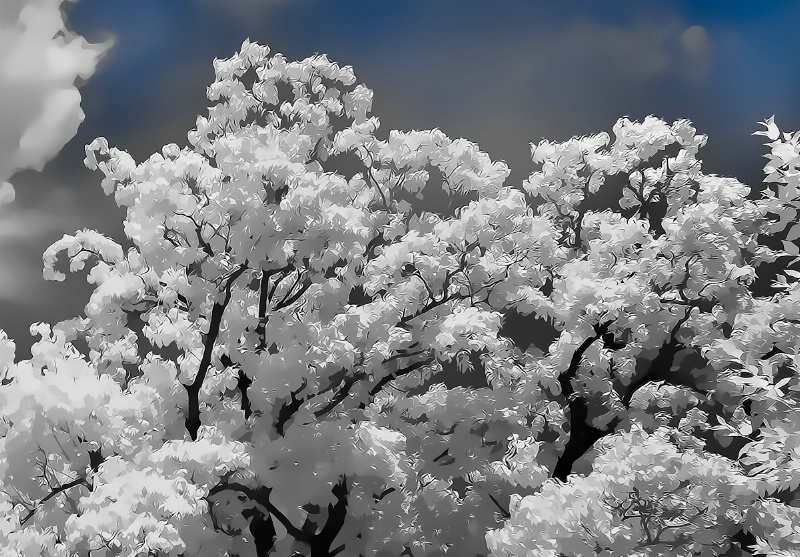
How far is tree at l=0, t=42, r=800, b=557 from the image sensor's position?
5414mm

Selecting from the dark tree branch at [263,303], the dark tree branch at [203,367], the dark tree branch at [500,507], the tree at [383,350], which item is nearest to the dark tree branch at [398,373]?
the tree at [383,350]

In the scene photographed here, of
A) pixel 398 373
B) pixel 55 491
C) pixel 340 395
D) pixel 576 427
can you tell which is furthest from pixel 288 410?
pixel 576 427

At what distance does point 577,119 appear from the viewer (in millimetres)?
8719

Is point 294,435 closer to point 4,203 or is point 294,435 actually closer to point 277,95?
point 277,95

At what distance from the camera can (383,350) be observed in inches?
257

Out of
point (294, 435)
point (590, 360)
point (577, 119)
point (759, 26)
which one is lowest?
point (294, 435)

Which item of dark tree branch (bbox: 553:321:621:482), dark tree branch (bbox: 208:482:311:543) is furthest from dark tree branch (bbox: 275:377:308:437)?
dark tree branch (bbox: 553:321:621:482)

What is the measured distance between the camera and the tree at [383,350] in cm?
541

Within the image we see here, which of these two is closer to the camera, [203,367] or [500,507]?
[203,367]

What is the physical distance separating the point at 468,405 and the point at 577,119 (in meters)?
3.76

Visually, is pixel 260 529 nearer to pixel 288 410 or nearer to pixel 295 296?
pixel 288 410

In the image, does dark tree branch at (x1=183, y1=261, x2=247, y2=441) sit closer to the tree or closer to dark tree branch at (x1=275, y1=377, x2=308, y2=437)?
the tree

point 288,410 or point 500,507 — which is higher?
point 288,410

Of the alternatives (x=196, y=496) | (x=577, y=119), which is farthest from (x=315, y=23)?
(x=196, y=496)
